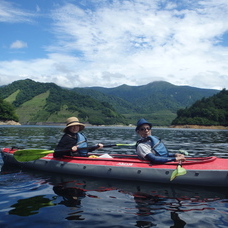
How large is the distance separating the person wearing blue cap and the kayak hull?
0.29m

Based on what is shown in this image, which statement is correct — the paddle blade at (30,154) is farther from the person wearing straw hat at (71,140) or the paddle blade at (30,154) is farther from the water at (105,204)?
the water at (105,204)

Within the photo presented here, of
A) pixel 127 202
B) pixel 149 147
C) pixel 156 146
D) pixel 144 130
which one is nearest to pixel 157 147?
pixel 156 146

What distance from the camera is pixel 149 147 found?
9562 mm

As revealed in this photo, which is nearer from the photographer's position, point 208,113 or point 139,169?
point 139,169

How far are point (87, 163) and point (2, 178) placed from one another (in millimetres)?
3613

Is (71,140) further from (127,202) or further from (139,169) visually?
(127,202)

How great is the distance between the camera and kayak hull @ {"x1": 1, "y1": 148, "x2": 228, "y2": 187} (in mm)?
8773

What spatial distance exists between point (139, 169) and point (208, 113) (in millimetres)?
159529

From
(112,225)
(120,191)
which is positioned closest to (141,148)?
(120,191)

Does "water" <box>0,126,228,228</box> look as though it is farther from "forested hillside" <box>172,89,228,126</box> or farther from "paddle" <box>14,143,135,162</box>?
"forested hillside" <box>172,89,228,126</box>

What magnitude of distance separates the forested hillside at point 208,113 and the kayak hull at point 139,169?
144926 mm

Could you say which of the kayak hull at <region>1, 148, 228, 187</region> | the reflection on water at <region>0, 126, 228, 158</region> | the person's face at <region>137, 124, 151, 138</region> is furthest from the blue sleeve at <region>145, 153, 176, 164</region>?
the reflection on water at <region>0, 126, 228, 158</region>

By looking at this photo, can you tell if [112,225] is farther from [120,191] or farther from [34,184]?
[34,184]

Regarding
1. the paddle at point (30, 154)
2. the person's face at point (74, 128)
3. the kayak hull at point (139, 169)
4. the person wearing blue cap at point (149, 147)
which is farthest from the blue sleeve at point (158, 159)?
the person's face at point (74, 128)
